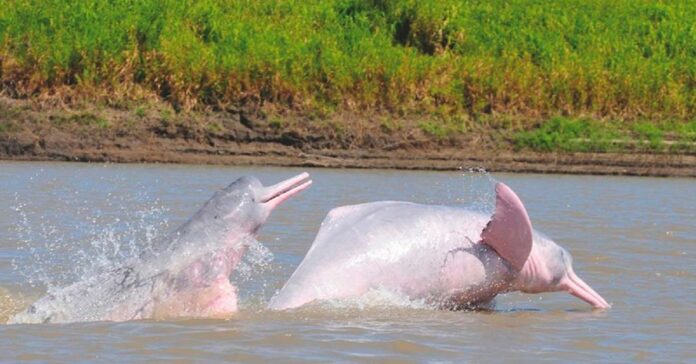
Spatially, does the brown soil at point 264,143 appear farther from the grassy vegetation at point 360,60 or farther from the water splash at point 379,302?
the water splash at point 379,302

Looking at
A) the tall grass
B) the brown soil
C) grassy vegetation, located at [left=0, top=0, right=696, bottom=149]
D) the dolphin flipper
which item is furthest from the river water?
the tall grass

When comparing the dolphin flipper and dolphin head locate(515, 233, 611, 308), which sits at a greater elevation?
the dolphin flipper

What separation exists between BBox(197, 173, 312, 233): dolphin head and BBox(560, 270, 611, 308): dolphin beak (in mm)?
1823

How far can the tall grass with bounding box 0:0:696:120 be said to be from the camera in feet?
77.0

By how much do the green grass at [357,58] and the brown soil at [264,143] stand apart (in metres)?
0.48

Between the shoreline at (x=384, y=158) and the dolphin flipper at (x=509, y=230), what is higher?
the dolphin flipper at (x=509, y=230)

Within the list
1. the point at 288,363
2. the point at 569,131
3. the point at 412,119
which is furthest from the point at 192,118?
the point at 288,363

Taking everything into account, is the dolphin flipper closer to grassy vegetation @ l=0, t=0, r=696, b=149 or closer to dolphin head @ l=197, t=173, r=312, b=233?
dolphin head @ l=197, t=173, r=312, b=233

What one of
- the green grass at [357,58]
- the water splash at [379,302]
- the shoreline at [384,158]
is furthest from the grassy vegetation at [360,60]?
the water splash at [379,302]

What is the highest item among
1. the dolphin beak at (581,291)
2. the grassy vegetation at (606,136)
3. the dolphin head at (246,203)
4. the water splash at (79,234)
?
the dolphin head at (246,203)

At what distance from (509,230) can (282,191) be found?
127 cm

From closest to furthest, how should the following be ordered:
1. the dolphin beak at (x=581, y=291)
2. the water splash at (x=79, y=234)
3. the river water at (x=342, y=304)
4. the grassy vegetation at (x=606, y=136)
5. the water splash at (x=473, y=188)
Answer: the river water at (x=342, y=304), the dolphin beak at (x=581, y=291), the water splash at (x=79, y=234), the water splash at (x=473, y=188), the grassy vegetation at (x=606, y=136)

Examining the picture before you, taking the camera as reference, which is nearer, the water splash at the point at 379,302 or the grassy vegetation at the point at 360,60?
the water splash at the point at 379,302

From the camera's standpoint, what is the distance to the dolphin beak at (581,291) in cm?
898
